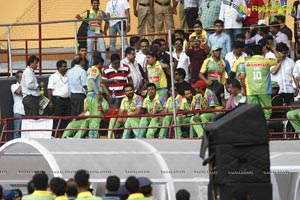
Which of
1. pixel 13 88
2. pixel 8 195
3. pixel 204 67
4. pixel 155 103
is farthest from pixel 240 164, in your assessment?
pixel 13 88

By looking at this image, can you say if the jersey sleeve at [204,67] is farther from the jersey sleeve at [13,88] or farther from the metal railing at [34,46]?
the jersey sleeve at [13,88]

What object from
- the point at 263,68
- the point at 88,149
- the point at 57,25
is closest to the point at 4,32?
the point at 57,25

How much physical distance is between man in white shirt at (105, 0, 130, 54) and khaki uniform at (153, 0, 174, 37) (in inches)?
26.4

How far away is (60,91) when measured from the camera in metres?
29.0

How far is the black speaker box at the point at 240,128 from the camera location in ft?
53.2

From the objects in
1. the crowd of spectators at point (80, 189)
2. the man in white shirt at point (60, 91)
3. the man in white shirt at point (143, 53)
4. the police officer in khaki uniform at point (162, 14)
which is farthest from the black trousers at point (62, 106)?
the crowd of spectators at point (80, 189)

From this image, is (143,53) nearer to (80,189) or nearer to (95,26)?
(95,26)

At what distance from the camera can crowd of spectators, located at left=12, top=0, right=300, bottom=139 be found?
25.6 metres

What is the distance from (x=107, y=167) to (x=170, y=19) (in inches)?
479

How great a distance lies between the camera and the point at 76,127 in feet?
88.9

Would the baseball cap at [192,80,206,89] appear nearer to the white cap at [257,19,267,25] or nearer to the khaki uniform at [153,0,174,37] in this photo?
the white cap at [257,19,267,25]

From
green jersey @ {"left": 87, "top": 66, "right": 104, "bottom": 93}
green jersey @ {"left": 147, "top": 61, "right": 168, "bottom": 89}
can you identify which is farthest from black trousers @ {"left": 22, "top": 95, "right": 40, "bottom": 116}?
green jersey @ {"left": 147, "top": 61, "right": 168, "bottom": 89}

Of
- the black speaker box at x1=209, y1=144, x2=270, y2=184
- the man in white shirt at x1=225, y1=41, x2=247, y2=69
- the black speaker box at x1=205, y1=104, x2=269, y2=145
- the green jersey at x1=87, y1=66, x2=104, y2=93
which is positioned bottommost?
the black speaker box at x1=209, y1=144, x2=270, y2=184

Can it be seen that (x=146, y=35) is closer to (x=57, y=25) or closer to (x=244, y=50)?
(x=244, y=50)
